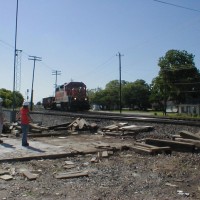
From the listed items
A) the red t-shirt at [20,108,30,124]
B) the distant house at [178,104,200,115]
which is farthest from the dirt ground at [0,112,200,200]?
the distant house at [178,104,200,115]

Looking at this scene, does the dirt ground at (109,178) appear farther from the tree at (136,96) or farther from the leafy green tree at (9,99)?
the tree at (136,96)

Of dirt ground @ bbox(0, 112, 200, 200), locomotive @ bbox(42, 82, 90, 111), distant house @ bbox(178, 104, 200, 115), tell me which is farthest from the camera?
distant house @ bbox(178, 104, 200, 115)

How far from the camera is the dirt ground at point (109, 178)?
268 inches

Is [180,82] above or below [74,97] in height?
above

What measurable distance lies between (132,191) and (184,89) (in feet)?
261

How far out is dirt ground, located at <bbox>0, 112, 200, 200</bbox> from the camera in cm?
681

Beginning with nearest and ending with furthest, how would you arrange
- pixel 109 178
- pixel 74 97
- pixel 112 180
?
pixel 112 180 → pixel 109 178 → pixel 74 97

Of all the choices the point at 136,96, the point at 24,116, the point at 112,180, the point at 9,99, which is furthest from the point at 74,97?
the point at 136,96

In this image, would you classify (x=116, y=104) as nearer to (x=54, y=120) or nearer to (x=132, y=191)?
(x=54, y=120)

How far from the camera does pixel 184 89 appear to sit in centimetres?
8419

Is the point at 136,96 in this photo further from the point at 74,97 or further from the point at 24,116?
the point at 24,116

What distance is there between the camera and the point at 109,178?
8.05 m

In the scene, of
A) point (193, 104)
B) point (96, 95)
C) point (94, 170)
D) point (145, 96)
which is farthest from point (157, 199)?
point (96, 95)

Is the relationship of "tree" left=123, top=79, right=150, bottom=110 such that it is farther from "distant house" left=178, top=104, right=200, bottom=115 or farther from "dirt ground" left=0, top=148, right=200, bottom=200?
"dirt ground" left=0, top=148, right=200, bottom=200
